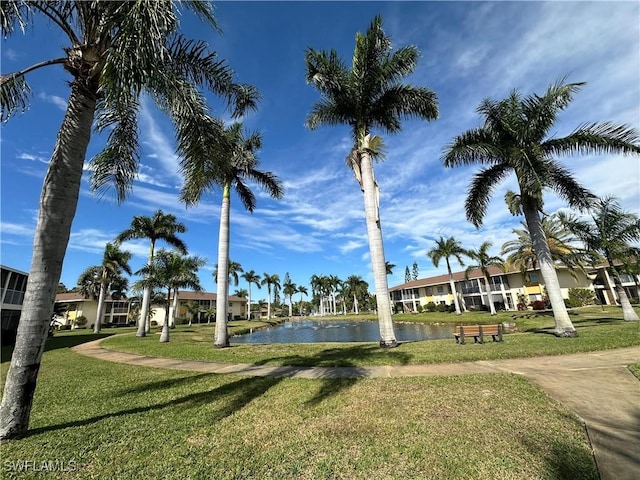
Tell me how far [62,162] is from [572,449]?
870 centimetres

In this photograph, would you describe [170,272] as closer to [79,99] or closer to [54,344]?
[54,344]

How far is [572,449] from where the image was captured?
12.0 feet

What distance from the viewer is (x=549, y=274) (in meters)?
12.7

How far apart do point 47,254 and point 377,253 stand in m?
9.98

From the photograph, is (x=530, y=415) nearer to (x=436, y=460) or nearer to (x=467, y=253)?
(x=436, y=460)

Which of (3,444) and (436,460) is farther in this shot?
(3,444)

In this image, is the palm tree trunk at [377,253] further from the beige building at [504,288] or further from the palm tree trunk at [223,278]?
the beige building at [504,288]

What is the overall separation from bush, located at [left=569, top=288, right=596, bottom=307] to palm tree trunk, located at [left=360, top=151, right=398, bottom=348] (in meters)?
37.2

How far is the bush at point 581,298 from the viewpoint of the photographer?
3631 centimetres

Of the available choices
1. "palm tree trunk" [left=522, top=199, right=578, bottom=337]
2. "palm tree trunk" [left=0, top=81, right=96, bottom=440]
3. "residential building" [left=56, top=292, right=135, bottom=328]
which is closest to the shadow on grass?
"palm tree trunk" [left=0, top=81, right=96, bottom=440]

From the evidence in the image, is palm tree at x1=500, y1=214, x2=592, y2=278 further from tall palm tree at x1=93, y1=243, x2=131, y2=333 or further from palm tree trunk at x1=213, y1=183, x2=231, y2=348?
tall palm tree at x1=93, y1=243, x2=131, y2=333

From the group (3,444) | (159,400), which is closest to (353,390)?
(159,400)

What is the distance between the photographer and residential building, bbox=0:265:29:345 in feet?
67.8

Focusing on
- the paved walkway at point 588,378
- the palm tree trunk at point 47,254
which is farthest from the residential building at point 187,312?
the palm tree trunk at point 47,254
